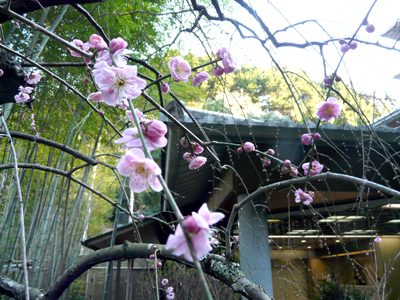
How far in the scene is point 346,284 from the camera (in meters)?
5.42

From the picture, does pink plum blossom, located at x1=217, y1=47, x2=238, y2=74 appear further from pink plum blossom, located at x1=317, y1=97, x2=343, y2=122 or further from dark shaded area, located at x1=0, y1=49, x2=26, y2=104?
dark shaded area, located at x1=0, y1=49, x2=26, y2=104

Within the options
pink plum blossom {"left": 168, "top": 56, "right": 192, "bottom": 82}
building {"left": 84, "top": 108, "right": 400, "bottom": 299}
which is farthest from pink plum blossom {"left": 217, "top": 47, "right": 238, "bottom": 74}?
building {"left": 84, "top": 108, "right": 400, "bottom": 299}

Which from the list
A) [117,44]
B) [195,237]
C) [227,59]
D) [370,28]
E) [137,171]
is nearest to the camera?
[195,237]

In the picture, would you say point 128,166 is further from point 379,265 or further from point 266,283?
point 379,265

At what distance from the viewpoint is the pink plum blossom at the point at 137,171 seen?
48cm

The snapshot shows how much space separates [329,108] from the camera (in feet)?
3.14

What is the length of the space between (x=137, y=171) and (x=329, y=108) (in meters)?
0.71

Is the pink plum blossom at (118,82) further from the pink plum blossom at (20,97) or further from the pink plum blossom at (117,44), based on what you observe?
the pink plum blossom at (20,97)

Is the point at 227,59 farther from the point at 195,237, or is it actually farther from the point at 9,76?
the point at 9,76

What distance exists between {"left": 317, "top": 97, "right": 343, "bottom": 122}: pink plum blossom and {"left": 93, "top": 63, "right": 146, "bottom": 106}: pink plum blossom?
2.05 feet

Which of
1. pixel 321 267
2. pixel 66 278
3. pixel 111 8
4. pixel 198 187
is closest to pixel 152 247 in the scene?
pixel 66 278

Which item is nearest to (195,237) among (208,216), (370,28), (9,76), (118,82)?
(208,216)

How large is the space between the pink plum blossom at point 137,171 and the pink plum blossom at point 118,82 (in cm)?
16

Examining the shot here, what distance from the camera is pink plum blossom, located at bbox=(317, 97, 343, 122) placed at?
37.1 inches
